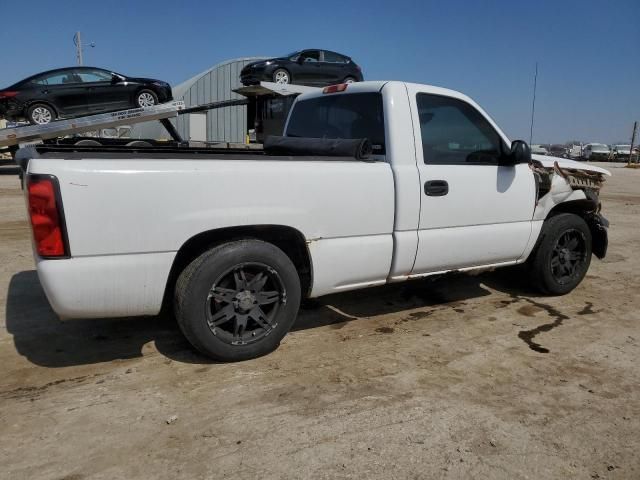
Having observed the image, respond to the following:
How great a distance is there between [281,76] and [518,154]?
11.9 meters

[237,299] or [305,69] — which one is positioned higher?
[305,69]

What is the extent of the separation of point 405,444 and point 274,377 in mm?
967

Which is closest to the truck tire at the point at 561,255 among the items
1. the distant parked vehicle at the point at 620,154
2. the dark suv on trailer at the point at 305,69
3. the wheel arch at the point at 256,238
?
the wheel arch at the point at 256,238

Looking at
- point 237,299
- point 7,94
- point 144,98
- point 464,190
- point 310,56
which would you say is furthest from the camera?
point 310,56

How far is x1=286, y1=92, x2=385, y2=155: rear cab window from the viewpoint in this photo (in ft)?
12.7

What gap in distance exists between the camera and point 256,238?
10.9 feet

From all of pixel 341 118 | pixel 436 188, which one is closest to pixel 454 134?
pixel 436 188

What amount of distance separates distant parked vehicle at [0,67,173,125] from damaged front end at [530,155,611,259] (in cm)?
1275

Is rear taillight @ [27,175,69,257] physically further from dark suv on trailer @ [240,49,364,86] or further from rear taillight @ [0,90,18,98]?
rear taillight @ [0,90,18,98]

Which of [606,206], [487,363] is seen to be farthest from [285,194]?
[606,206]

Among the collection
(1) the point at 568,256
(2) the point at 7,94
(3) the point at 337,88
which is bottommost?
(1) the point at 568,256

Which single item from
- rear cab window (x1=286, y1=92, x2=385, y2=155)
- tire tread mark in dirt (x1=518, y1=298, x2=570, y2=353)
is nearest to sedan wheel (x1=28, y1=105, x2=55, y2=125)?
rear cab window (x1=286, y1=92, x2=385, y2=155)

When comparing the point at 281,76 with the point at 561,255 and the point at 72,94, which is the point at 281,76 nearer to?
the point at 72,94

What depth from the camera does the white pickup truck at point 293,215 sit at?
2713 millimetres
